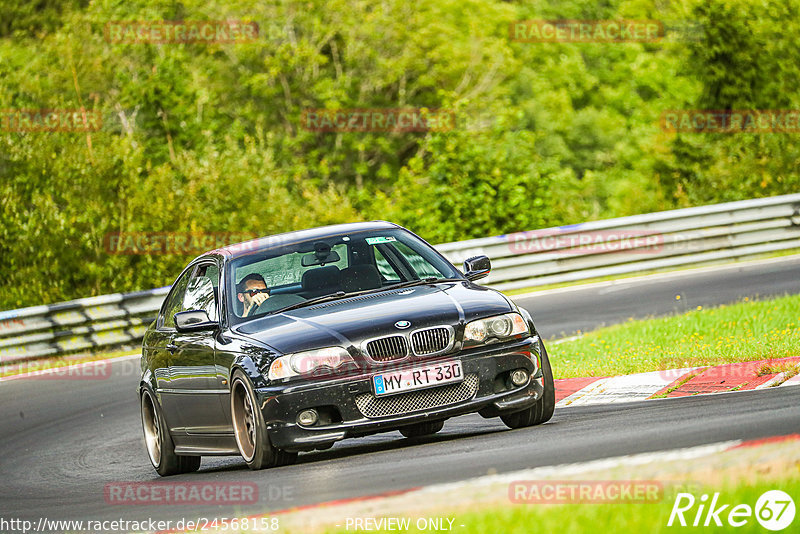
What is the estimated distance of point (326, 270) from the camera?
908 centimetres

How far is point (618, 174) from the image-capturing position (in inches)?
2429

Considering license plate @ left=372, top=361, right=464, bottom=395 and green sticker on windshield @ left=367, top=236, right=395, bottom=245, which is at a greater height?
green sticker on windshield @ left=367, top=236, right=395, bottom=245

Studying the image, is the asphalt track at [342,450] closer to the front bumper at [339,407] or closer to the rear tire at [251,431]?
the rear tire at [251,431]

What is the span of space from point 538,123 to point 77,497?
177 feet

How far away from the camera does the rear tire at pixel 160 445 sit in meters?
9.51

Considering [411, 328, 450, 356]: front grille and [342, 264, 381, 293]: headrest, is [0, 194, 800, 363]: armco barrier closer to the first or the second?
[342, 264, 381, 293]: headrest

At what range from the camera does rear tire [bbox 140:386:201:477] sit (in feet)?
31.2

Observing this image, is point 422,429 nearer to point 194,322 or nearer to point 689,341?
point 194,322

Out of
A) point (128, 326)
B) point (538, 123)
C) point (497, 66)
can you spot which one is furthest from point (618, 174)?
point (128, 326)

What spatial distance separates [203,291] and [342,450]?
1567 millimetres

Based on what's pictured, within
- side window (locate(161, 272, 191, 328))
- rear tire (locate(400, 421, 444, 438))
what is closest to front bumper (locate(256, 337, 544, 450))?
rear tire (locate(400, 421, 444, 438))

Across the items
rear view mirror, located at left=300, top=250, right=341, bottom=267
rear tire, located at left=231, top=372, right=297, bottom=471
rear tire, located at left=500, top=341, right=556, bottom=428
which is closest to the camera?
rear tire, located at left=231, top=372, right=297, bottom=471

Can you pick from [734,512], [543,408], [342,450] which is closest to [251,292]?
[342,450]

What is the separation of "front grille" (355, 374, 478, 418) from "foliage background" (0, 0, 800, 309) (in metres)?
15.9
